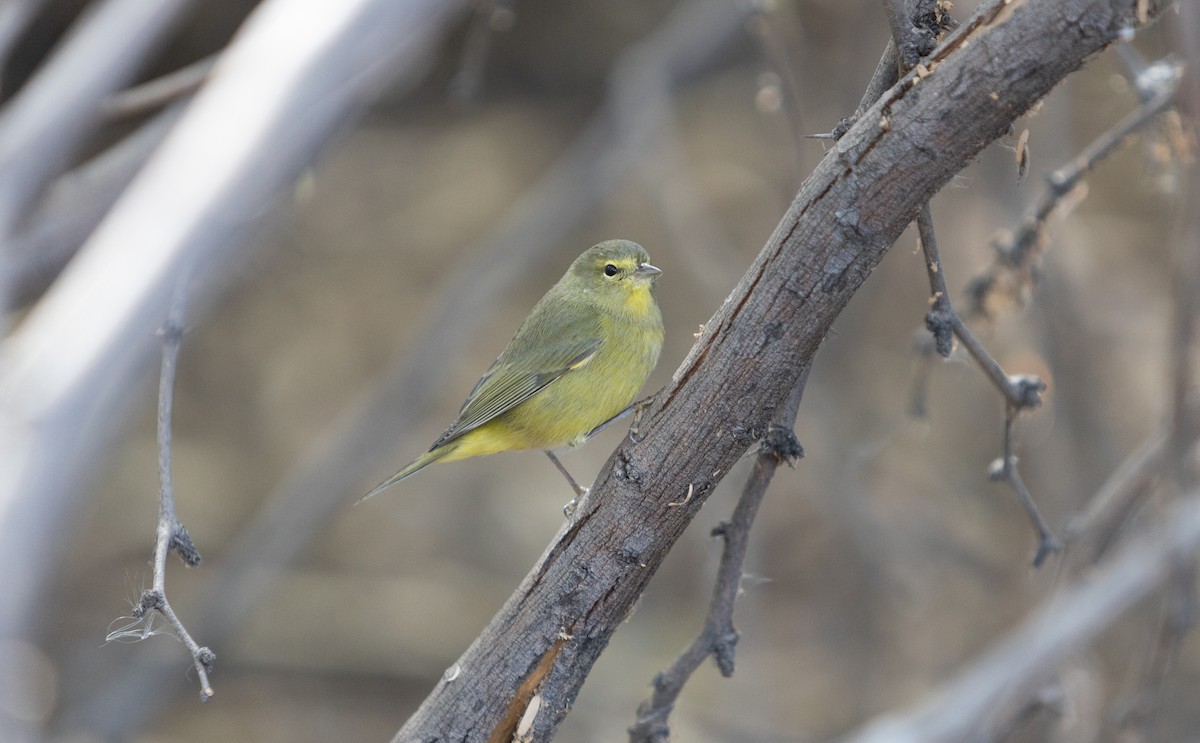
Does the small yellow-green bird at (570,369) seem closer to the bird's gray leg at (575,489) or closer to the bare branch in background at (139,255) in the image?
the bird's gray leg at (575,489)

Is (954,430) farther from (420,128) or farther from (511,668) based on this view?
(511,668)

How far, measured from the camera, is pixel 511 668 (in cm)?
219

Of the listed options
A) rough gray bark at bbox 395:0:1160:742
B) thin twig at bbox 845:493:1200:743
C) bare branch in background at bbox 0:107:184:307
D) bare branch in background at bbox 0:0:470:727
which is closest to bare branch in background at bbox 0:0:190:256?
bare branch in background at bbox 0:0:470:727

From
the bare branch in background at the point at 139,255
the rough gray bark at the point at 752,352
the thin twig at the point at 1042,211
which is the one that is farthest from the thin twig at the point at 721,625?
the bare branch in background at the point at 139,255

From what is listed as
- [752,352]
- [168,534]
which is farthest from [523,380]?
[168,534]

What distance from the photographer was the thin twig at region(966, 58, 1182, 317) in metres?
2.61

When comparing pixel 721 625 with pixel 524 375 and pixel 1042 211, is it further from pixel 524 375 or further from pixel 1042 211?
pixel 524 375

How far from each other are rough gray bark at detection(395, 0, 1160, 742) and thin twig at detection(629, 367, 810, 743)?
252 mm

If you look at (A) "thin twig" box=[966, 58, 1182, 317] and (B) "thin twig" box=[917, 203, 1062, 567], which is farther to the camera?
(A) "thin twig" box=[966, 58, 1182, 317]

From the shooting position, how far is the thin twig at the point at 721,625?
2293mm

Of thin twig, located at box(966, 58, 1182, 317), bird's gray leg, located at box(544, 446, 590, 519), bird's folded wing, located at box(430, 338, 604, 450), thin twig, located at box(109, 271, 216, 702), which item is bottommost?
thin twig, located at box(109, 271, 216, 702)

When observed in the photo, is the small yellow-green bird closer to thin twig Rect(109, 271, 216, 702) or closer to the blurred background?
the blurred background

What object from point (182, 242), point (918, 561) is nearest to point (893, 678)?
point (918, 561)

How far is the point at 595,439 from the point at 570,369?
3.21 meters
